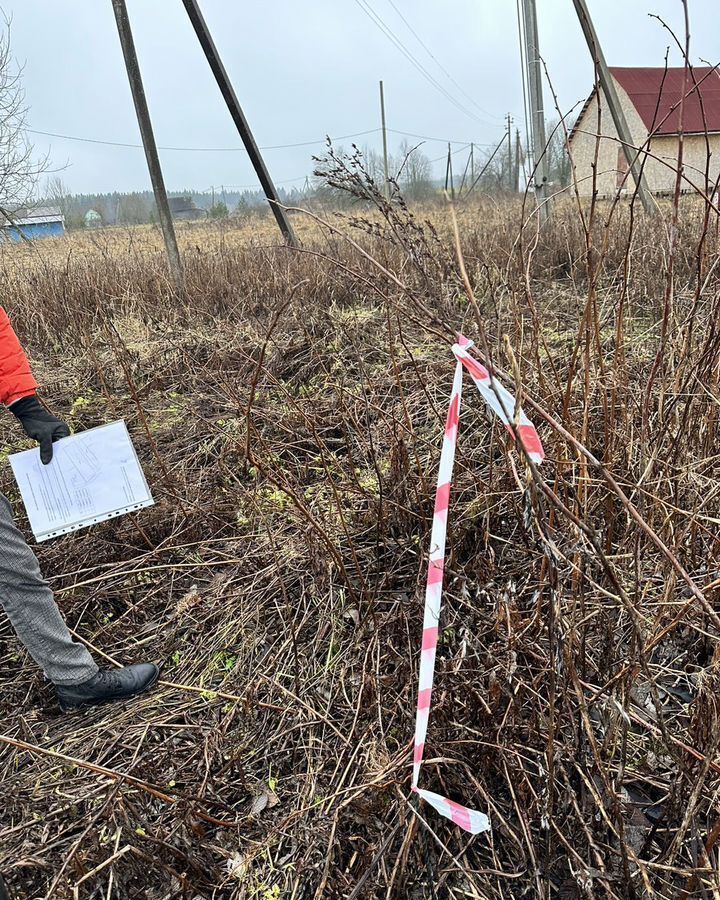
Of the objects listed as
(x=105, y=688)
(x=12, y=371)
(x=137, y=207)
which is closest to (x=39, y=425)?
(x=12, y=371)

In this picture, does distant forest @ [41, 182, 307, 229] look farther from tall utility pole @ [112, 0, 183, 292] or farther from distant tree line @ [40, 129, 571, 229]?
tall utility pole @ [112, 0, 183, 292]

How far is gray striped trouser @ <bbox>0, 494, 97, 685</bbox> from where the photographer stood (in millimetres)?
1982

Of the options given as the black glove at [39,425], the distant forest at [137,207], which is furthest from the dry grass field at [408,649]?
the distant forest at [137,207]

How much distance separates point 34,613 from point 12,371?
2.92 ft

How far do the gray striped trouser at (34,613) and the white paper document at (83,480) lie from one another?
0.50 ft

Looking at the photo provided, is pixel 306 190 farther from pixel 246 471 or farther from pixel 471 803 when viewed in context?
pixel 471 803

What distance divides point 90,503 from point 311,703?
1.07m

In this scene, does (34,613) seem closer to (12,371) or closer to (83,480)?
(83,480)

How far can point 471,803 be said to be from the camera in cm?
148

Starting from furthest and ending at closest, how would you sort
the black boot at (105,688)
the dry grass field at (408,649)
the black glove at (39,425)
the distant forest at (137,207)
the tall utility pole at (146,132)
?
the distant forest at (137,207) → the tall utility pole at (146,132) → the black glove at (39,425) → the black boot at (105,688) → the dry grass field at (408,649)

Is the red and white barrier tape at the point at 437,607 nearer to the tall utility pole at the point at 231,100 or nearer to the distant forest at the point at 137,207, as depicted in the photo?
the tall utility pole at the point at 231,100

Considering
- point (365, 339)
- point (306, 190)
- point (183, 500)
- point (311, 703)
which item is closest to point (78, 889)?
point (311, 703)

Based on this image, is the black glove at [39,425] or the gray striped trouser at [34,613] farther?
the black glove at [39,425]

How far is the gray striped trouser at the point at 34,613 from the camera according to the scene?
78.0 inches
